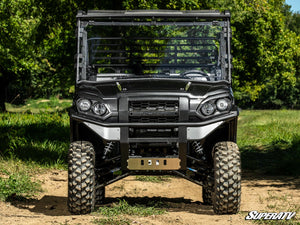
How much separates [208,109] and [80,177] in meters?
1.49

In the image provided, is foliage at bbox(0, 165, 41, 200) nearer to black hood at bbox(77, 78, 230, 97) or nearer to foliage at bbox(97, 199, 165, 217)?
foliage at bbox(97, 199, 165, 217)

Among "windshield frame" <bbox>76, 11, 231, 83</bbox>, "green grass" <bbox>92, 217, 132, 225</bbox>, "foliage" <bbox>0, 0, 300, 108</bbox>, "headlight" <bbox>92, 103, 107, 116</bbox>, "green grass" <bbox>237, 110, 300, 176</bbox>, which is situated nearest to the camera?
"green grass" <bbox>92, 217, 132, 225</bbox>

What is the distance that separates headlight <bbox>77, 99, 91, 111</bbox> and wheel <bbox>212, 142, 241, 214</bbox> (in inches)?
55.6

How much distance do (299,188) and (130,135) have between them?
3986mm

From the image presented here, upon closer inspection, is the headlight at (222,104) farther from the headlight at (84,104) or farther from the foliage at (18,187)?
the foliage at (18,187)

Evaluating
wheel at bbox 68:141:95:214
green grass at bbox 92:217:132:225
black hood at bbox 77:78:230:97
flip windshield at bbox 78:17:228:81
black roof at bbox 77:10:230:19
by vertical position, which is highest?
black roof at bbox 77:10:230:19

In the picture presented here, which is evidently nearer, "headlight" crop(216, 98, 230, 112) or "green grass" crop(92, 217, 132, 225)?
"green grass" crop(92, 217, 132, 225)

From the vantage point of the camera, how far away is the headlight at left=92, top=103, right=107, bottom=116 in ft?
17.1

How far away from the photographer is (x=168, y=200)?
701 centimetres

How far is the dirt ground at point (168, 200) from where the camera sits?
5.19 metres

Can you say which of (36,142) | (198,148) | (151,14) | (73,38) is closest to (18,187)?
(198,148)

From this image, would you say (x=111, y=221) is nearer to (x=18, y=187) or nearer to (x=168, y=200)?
(x=168, y=200)

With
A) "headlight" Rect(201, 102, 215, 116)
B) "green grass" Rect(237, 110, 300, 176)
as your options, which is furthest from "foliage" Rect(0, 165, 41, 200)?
"green grass" Rect(237, 110, 300, 176)

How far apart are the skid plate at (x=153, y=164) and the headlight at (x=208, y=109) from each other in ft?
1.84
